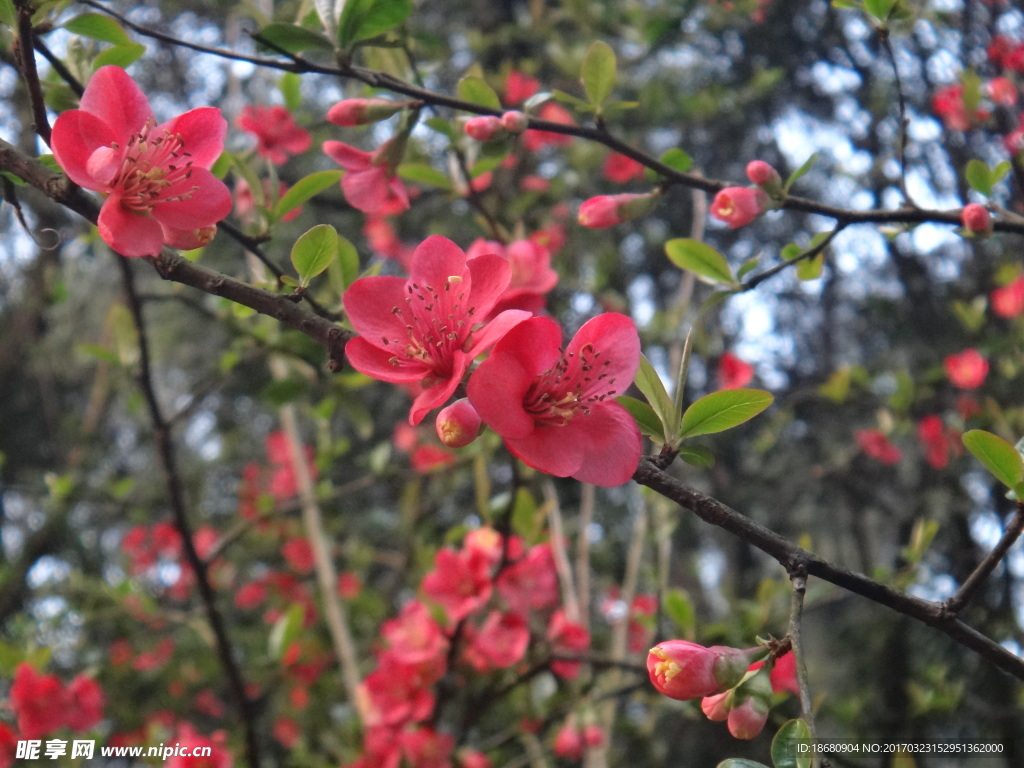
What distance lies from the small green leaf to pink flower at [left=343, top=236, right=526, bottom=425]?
16cm

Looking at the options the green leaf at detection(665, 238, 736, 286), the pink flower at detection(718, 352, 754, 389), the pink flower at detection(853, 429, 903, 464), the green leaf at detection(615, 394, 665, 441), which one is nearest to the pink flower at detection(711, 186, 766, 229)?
the green leaf at detection(665, 238, 736, 286)

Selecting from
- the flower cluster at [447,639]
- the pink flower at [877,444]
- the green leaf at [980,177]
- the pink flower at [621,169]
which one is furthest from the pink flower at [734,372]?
the green leaf at [980,177]

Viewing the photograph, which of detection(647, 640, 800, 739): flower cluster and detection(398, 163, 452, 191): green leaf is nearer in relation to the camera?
detection(647, 640, 800, 739): flower cluster

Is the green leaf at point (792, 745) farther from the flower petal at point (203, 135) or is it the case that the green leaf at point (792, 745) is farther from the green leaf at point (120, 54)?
the green leaf at point (120, 54)

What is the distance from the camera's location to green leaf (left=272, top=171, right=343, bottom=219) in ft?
2.39

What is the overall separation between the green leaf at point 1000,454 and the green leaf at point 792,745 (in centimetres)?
22

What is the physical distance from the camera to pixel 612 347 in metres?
0.54

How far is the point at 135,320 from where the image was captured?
1.01 meters

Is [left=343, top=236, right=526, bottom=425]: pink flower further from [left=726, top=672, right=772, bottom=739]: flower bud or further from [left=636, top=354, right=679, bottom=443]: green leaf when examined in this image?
Result: [left=726, top=672, right=772, bottom=739]: flower bud

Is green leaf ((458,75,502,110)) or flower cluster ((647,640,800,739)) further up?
green leaf ((458,75,502,110))

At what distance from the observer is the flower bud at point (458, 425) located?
1.57 ft

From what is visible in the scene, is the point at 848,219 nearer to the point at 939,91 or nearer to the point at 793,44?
the point at 939,91

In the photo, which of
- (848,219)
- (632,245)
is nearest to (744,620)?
(848,219)

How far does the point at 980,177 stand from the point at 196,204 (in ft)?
2.44
